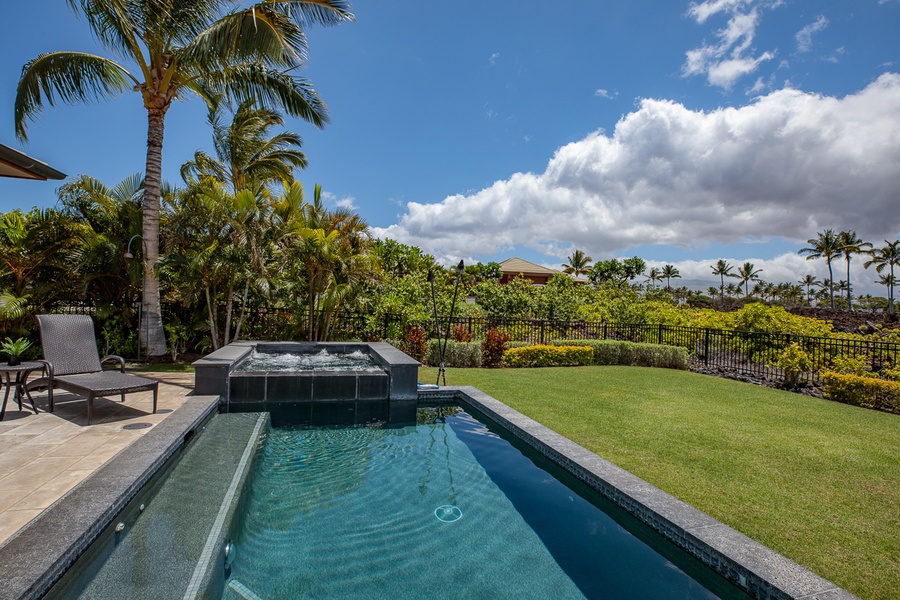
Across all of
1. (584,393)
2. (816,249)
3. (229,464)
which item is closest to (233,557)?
(229,464)

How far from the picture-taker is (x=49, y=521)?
258 centimetres

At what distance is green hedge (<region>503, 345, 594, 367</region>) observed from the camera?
11.7m

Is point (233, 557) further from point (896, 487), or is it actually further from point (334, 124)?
point (334, 124)

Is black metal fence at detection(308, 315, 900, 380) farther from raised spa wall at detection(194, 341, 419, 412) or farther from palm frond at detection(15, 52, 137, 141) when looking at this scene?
palm frond at detection(15, 52, 137, 141)

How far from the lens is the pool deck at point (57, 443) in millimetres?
3043

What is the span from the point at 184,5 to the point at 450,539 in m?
11.4

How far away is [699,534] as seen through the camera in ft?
9.11

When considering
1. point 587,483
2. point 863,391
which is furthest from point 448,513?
point 863,391

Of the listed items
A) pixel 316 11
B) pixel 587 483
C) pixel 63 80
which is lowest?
pixel 587 483

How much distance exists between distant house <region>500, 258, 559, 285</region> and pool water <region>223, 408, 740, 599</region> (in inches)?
1596

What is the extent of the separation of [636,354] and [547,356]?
2.91 m

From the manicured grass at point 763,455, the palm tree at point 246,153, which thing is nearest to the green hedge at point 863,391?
the manicured grass at point 763,455

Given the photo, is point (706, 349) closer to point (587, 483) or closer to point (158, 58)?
point (587, 483)

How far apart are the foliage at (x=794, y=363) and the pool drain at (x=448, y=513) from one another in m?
9.31
